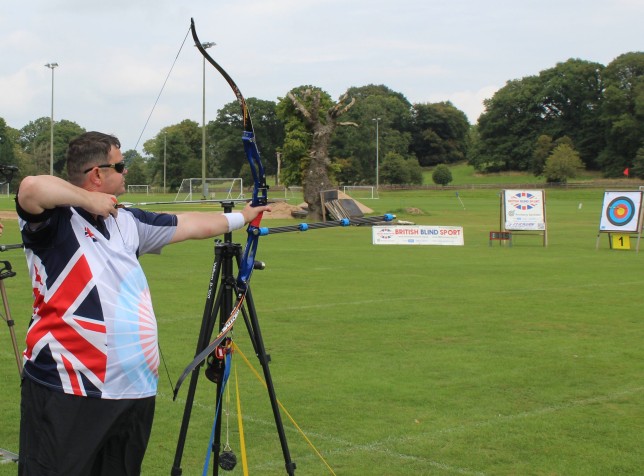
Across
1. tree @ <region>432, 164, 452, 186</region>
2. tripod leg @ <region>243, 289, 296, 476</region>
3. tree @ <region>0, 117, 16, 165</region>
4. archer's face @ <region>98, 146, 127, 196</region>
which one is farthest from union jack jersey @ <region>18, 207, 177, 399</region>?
tree @ <region>432, 164, 452, 186</region>

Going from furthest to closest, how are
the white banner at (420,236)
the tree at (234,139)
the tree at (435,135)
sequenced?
the tree at (435,135) < the tree at (234,139) < the white banner at (420,236)

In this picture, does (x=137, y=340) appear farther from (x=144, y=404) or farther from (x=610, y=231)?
(x=610, y=231)

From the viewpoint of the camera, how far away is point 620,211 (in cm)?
2773

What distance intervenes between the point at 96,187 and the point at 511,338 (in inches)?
322

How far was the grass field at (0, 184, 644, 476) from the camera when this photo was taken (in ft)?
20.9

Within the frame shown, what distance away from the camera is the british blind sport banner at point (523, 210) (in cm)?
2891

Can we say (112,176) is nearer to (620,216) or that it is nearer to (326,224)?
(326,224)

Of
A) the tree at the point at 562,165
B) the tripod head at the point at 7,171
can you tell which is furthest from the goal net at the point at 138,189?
the tripod head at the point at 7,171

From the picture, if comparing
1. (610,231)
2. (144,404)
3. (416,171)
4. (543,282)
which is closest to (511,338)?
(543,282)

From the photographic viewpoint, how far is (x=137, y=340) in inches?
141

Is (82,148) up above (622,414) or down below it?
above

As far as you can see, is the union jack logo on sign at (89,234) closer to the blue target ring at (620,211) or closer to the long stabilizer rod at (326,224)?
the long stabilizer rod at (326,224)

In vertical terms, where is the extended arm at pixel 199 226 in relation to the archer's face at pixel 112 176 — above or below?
below

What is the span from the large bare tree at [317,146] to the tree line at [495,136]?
154 ft
